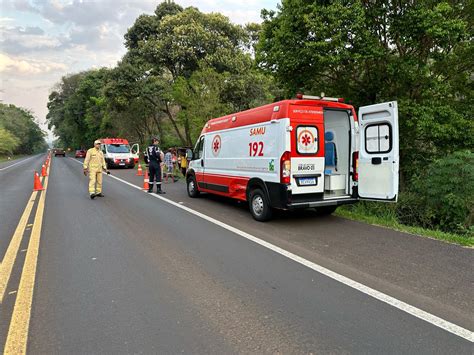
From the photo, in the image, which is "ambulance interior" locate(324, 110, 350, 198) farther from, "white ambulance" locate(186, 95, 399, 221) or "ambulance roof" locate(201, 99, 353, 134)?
"ambulance roof" locate(201, 99, 353, 134)

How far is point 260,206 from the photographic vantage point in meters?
7.54

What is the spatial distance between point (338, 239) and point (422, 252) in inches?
51.3

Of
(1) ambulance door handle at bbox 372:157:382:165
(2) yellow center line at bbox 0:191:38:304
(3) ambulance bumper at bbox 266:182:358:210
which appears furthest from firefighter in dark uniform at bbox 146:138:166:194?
(1) ambulance door handle at bbox 372:157:382:165

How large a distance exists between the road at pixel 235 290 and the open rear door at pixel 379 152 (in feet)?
2.73

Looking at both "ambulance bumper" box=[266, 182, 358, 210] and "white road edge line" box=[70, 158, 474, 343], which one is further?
"ambulance bumper" box=[266, 182, 358, 210]

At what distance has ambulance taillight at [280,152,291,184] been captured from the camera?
680cm

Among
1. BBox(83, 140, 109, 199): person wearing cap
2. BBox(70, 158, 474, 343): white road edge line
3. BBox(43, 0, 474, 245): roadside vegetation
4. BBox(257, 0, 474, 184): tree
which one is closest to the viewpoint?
BBox(70, 158, 474, 343): white road edge line

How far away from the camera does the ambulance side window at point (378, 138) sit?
23.0 ft

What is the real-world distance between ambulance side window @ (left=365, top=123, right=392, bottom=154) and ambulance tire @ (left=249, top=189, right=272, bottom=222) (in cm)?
245

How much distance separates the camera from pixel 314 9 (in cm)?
981

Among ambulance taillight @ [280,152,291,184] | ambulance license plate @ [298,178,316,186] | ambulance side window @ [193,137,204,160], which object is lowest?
ambulance license plate @ [298,178,316,186]

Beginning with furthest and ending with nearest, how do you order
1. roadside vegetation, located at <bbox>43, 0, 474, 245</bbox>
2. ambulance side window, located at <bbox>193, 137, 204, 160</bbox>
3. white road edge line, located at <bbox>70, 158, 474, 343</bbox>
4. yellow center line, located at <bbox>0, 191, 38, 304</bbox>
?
1. ambulance side window, located at <bbox>193, 137, 204, 160</bbox>
2. roadside vegetation, located at <bbox>43, 0, 474, 245</bbox>
3. yellow center line, located at <bbox>0, 191, 38, 304</bbox>
4. white road edge line, located at <bbox>70, 158, 474, 343</bbox>

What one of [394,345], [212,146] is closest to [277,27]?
[212,146]

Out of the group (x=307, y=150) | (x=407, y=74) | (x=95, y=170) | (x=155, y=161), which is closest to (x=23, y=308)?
(x=307, y=150)
